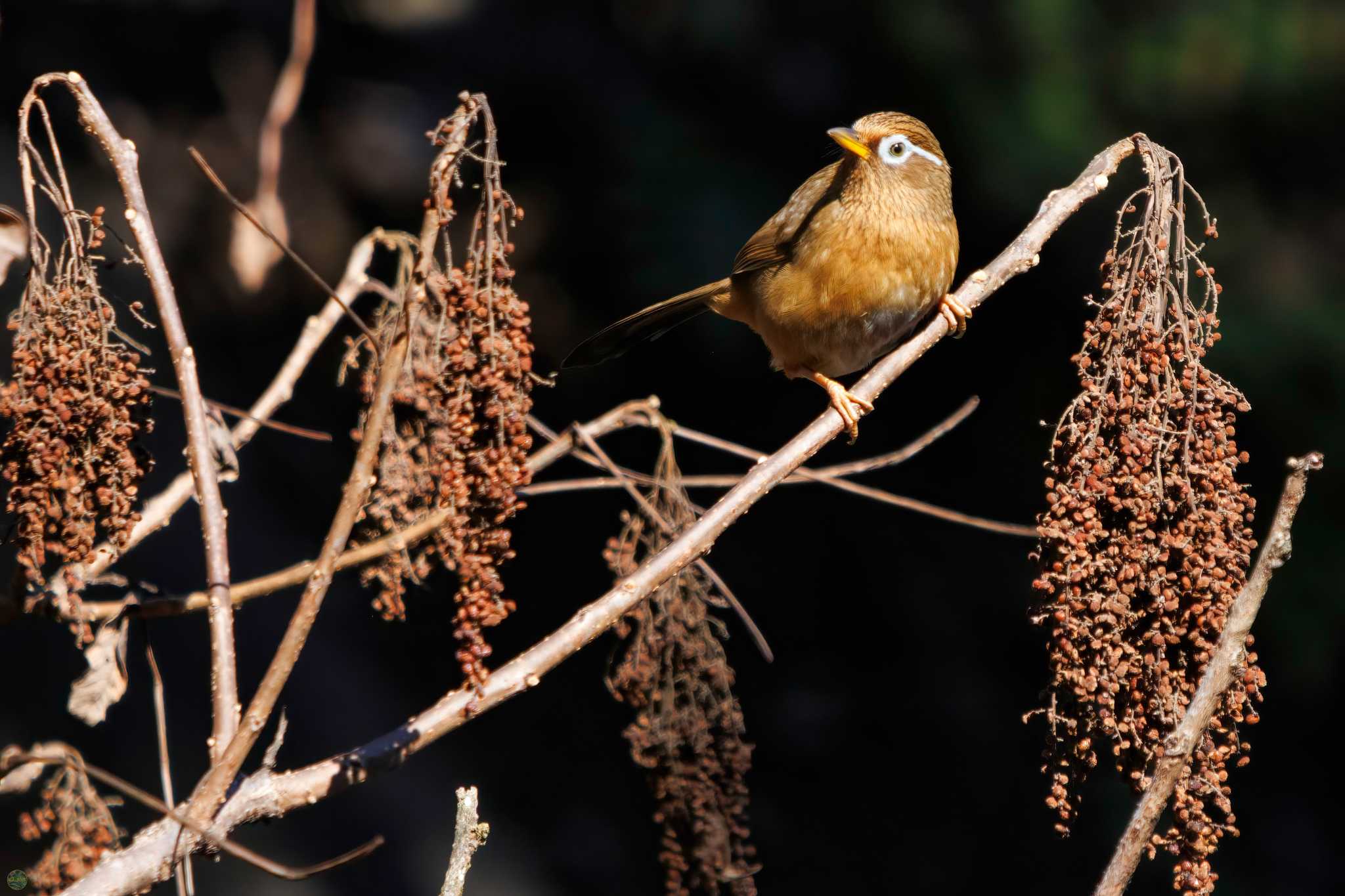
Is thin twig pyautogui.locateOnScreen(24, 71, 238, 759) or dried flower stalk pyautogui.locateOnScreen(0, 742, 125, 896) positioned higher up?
thin twig pyautogui.locateOnScreen(24, 71, 238, 759)

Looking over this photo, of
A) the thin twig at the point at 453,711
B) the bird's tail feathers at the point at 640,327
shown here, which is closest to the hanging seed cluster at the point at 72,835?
the thin twig at the point at 453,711

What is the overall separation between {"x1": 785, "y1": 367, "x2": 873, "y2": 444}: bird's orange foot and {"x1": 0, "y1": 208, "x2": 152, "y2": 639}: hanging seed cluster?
1.15 metres

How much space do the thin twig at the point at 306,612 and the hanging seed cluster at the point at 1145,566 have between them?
88 centimetres

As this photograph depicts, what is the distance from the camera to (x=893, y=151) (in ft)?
10.8

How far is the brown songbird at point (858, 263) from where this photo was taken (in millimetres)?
3209

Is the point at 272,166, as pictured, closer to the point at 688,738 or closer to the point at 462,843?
the point at 688,738

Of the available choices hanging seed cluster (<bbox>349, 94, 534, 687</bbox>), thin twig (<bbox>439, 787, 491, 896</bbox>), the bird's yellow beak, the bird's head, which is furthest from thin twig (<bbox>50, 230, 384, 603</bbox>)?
the bird's head

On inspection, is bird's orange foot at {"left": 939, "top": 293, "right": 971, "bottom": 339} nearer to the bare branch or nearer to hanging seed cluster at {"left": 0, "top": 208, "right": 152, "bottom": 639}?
the bare branch

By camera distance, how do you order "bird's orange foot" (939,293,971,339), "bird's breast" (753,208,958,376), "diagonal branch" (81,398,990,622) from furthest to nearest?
"bird's breast" (753,208,958,376)
"bird's orange foot" (939,293,971,339)
"diagonal branch" (81,398,990,622)

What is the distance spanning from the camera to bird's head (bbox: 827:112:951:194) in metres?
3.29

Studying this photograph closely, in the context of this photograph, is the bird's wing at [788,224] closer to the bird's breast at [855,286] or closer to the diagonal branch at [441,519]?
the bird's breast at [855,286]

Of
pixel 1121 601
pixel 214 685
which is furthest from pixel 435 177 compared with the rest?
pixel 1121 601

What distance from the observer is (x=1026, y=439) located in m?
5.46

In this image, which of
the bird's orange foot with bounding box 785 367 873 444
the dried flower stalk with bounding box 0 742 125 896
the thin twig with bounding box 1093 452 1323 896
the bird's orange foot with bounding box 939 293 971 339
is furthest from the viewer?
the bird's orange foot with bounding box 939 293 971 339
